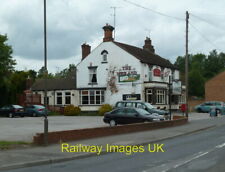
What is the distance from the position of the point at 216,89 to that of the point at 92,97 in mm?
27779

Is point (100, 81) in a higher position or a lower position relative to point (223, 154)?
higher

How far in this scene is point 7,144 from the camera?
15180 mm

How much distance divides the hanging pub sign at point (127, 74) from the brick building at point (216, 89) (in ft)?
85.8

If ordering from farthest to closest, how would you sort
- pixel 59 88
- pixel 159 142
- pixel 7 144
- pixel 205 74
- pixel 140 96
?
1. pixel 205 74
2. pixel 59 88
3. pixel 140 96
4. pixel 159 142
5. pixel 7 144

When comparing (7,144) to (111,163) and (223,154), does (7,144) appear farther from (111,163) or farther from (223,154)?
(223,154)

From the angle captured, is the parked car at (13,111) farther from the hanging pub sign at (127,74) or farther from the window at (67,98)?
the hanging pub sign at (127,74)

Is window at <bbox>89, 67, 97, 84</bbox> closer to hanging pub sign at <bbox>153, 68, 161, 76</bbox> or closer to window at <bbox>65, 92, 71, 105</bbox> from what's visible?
window at <bbox>65, 92, 71, 105</bbox>

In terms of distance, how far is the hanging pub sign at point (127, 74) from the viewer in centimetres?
4628

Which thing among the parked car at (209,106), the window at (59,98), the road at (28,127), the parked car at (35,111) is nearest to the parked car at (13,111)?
the parked car at (35,111)

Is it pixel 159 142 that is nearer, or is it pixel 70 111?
pixel 159 142

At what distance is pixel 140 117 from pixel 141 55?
24.5m

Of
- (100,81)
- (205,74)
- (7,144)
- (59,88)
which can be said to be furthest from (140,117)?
(205,74)

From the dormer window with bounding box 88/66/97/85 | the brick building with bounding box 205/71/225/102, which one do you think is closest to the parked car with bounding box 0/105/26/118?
the dormer window with bounding box 88/66/97/85

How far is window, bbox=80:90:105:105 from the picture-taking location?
4891cm
